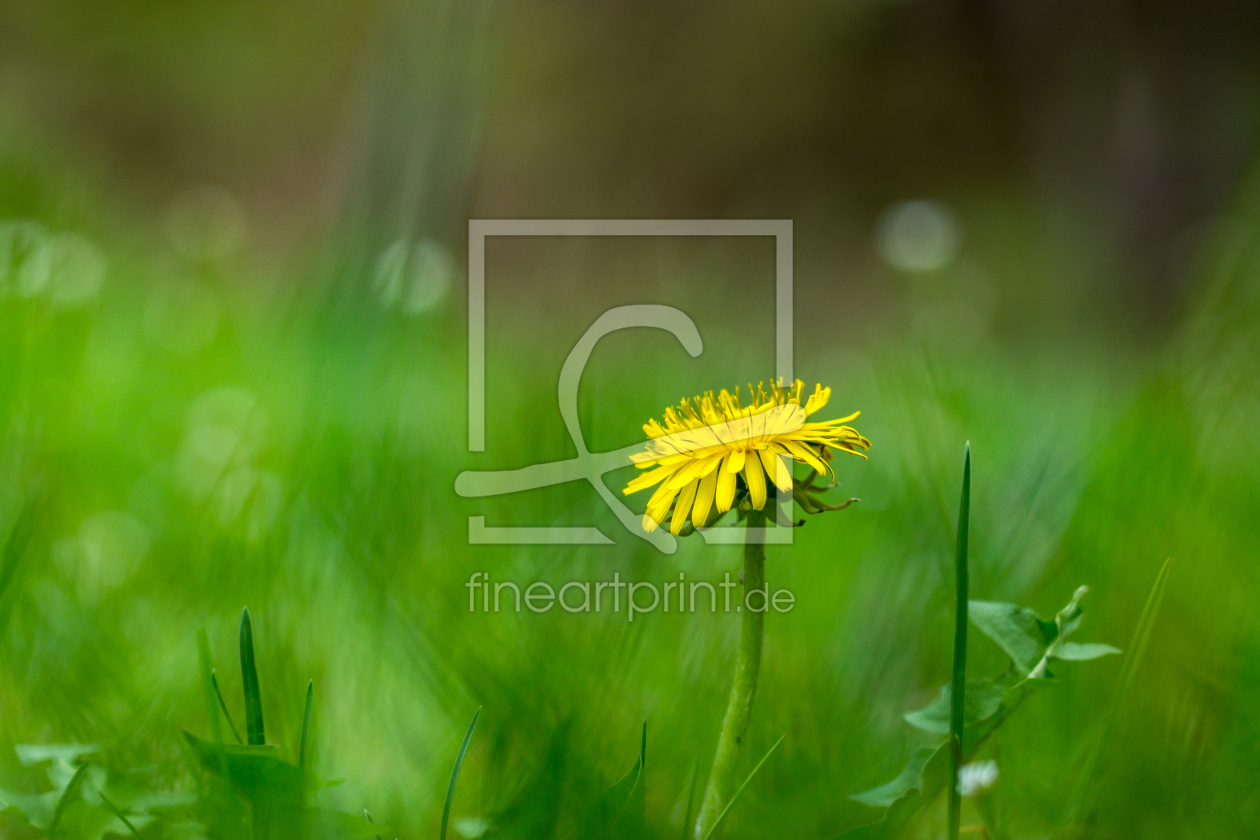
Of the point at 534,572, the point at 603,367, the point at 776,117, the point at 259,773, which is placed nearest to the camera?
the point at 259,773

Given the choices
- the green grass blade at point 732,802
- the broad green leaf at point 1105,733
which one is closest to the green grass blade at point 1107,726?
the broad green leaf at point 1105,733

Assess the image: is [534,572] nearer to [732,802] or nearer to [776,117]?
[732,802]

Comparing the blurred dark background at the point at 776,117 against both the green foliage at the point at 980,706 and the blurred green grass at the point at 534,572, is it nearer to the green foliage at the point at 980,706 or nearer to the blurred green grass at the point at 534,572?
the blurred green grass at the point at 534,572

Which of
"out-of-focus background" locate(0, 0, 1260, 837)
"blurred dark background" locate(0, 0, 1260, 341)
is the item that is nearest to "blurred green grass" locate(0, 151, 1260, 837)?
"out-of-focus background" locate(0, 0, 1260, 837)

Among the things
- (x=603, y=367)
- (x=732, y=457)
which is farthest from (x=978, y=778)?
(x=603, y=367)

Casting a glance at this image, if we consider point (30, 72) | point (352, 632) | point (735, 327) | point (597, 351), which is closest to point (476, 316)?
point (597, 351)

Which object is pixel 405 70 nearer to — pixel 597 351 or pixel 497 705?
pixel 597 351
